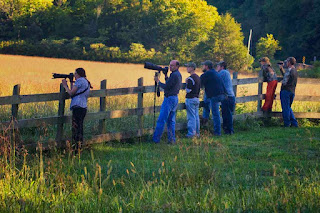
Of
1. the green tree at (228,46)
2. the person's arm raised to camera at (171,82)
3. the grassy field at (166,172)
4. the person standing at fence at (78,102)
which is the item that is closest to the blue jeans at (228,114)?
the grassy field at (166,172)

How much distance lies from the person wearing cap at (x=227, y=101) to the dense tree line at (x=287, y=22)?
49.0m

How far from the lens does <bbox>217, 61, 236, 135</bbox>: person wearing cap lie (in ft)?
44.6

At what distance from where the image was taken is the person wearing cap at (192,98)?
12500 mm

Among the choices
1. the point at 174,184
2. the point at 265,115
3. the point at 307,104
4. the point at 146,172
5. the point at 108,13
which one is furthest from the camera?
the point at 108,13

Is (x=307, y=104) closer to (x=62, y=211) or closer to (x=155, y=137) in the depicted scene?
(x=155, y=137)

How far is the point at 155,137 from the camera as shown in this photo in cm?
1196

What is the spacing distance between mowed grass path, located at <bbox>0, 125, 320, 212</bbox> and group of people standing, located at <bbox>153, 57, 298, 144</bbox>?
2.96ft

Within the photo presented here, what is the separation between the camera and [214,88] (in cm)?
1322

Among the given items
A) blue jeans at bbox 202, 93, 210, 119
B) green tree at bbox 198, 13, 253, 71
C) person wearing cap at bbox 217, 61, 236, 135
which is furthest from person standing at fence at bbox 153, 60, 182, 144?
green tree at bbox 198, 13, 253, 71

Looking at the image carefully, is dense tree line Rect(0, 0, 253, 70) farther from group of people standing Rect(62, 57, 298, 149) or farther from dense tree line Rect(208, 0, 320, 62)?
group of people standing Rect(62, 57, 298, 149)

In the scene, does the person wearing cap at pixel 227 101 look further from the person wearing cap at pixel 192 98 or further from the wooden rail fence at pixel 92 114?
the person wearing cap at pixel 192 98

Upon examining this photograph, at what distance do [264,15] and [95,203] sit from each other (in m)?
76.6

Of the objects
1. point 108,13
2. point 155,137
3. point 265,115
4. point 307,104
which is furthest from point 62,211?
point 108,13

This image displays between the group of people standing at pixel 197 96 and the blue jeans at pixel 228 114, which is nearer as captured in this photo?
the group of people standing at pixel 197 96
